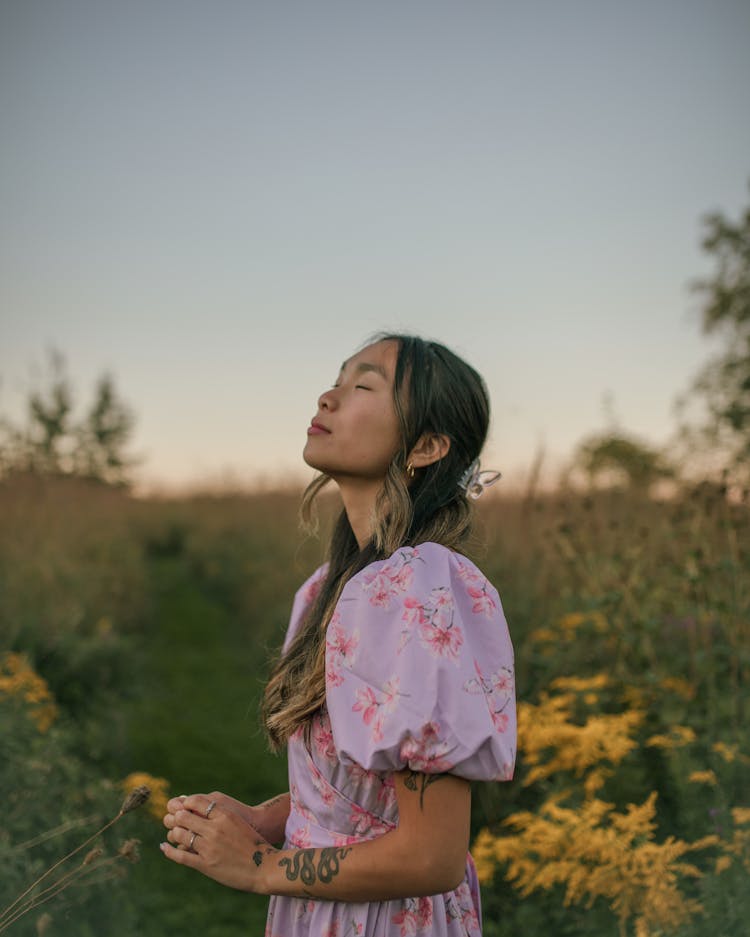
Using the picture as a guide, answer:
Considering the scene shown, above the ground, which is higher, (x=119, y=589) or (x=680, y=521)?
(x=680, y=521)

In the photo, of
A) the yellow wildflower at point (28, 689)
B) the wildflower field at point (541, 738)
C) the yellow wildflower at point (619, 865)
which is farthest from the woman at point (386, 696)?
the yellow wildflower at point (28, 689)


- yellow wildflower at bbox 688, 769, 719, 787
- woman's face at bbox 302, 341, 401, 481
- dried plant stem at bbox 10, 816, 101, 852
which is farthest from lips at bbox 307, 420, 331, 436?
yellow wildflower at bbox 688, 769, 719, 787

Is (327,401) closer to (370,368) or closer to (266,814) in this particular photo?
(370,368)

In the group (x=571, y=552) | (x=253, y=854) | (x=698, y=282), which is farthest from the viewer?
(x=698, y=282)

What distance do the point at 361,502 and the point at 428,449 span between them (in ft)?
0.55

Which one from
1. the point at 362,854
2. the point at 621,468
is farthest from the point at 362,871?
the point at 621,468

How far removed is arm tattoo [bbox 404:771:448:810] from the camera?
50.9 inches

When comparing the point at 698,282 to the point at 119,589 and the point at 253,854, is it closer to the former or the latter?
the point at 119,589

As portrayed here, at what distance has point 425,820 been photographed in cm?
129

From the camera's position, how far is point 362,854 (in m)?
1.35

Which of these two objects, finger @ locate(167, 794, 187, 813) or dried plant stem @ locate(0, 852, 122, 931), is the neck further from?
dried plant stem @ locate(0, 852, 122, 931)

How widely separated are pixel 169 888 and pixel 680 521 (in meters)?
3.02

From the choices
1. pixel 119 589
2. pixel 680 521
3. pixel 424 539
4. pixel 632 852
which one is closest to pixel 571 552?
pixel 680 521

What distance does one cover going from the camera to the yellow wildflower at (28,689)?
11.9 ft
